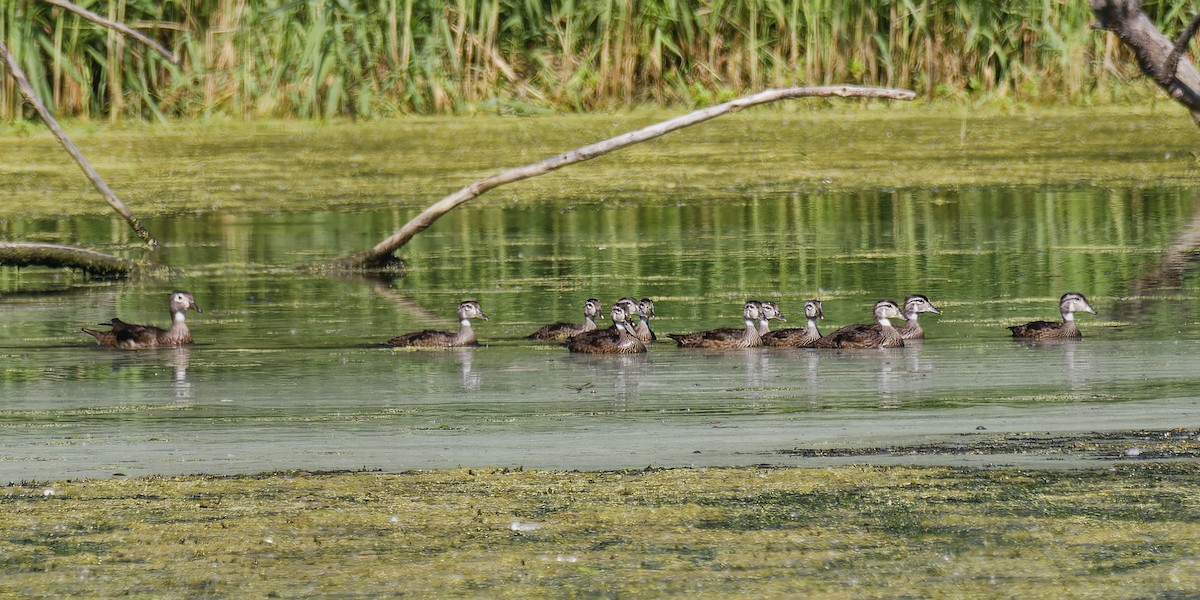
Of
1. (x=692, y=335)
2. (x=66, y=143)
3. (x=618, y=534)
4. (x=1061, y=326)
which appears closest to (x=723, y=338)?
(x=692, y=335)

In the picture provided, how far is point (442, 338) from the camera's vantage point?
8.27m

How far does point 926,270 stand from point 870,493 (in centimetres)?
532

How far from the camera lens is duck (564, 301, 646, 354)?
26.5 ft

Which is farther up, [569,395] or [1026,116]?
[1026,116]

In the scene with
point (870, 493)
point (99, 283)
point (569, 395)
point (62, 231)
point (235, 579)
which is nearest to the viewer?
point (235, 579)

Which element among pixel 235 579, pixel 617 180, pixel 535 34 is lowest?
pixel 235 579

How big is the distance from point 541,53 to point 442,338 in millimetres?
9898

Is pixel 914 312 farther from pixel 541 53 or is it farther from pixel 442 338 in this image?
pixel 541 53

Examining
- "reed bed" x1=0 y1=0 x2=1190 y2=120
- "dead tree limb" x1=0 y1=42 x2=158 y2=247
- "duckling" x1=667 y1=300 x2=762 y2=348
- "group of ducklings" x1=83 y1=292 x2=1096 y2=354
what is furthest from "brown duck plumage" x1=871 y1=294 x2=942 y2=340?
"reed bed" x1=0 y1=0 x2=1190 y2=120

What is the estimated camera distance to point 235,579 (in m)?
4.25

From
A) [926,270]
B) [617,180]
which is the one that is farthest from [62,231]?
[926,270]

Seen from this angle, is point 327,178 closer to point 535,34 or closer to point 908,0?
point 535,34

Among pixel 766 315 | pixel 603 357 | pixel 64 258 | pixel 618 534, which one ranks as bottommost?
pixel 618 534

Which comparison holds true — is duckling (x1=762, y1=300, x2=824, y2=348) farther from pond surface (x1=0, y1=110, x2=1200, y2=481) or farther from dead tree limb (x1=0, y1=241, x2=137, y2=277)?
dead tree limb (x1=0, y1=241, x2=137, y2=277)
